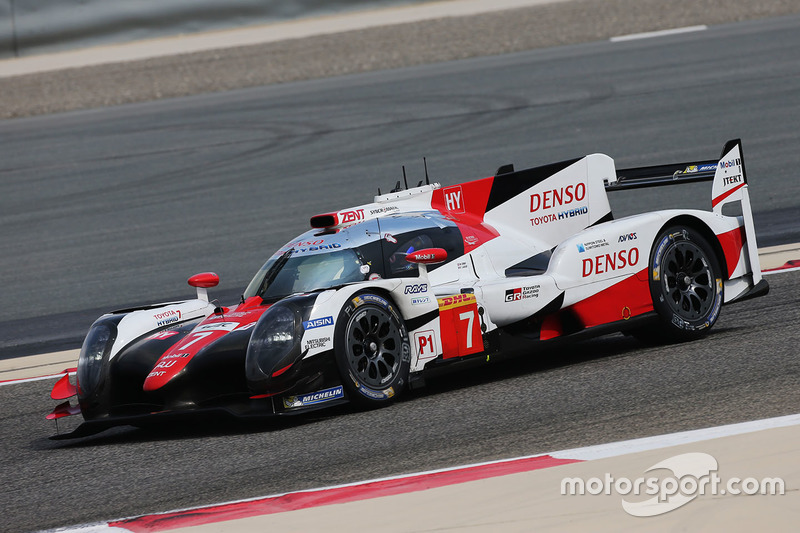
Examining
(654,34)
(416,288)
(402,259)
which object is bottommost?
(416,288)

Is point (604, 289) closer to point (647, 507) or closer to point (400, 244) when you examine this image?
point (400, 244)

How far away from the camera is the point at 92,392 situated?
750 centimetres

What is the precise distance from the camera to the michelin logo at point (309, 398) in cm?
698

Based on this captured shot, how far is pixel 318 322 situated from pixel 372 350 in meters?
0.44

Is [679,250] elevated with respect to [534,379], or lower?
elevated

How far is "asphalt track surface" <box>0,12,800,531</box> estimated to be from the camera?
6.28 m

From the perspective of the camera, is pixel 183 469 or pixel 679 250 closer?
pixel 183 469

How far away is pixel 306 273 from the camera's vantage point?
25.5 ft

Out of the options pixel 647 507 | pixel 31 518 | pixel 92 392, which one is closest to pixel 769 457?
pixel 647 507

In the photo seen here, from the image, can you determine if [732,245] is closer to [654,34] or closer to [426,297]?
[426,297]

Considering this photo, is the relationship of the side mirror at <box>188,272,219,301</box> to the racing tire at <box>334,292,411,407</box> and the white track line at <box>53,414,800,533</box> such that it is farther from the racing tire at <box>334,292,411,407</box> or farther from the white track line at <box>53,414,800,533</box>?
the white track line at <box>53,414,800,533</box>

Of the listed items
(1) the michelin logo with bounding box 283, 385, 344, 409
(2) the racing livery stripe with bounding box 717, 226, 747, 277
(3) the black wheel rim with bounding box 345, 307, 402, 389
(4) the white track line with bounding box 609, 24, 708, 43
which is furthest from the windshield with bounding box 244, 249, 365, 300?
(4) the white track line with bounding box 609, 24, 708, 43

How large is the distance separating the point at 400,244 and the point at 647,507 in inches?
142

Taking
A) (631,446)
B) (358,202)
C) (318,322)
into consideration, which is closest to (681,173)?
(318,322)
